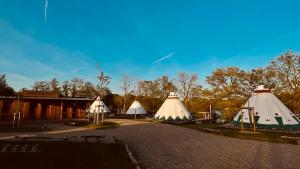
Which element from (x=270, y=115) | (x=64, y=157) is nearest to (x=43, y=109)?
(x=64, y=157)

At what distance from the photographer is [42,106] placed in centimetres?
3247

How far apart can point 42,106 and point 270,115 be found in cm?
3051

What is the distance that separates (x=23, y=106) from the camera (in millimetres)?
30656

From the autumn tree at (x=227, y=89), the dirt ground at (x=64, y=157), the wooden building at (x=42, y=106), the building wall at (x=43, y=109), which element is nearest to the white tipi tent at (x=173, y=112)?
the autumn tree at (x=227, y=89)

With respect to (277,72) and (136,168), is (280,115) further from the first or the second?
(136,168)

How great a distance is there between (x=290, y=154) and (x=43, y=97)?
100 ft

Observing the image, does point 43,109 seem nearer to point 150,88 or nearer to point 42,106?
point 42,106

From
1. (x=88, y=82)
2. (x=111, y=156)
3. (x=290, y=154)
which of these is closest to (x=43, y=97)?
(x=111, y=156)

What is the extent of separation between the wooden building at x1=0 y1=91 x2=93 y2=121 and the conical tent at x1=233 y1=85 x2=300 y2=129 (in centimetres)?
2481

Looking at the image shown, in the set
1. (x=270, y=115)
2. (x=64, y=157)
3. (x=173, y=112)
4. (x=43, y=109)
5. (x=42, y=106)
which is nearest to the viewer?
(x=64, y=157)

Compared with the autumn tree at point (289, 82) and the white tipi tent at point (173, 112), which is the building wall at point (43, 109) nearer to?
the white tipi tent at point (173, 112)

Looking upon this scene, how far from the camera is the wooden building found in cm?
2954

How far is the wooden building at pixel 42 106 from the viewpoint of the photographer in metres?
29.5

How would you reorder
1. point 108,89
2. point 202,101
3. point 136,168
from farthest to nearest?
point 108,89 < point 202,101 < point 136,168
